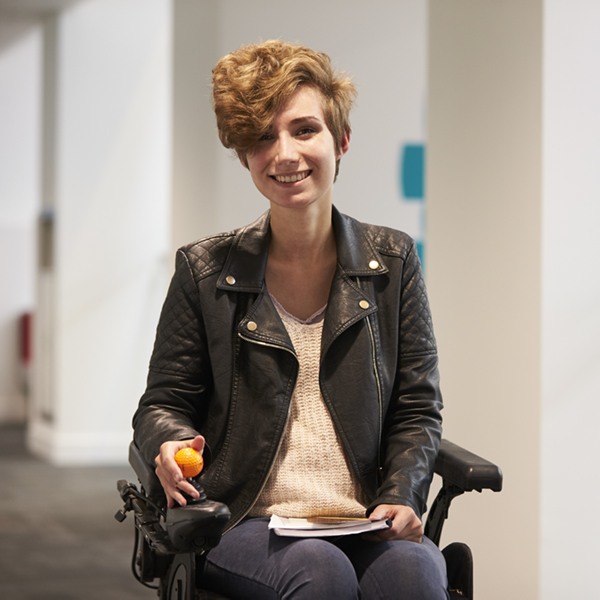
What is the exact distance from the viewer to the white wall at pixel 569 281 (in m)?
2.44

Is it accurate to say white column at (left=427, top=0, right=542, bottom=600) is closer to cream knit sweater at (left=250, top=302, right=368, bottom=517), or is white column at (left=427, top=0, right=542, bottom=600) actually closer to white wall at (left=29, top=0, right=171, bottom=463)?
cream knit sweater at (left=250, top=302, right=368, bottom=517)

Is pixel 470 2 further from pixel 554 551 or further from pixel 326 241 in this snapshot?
pixel 554 551

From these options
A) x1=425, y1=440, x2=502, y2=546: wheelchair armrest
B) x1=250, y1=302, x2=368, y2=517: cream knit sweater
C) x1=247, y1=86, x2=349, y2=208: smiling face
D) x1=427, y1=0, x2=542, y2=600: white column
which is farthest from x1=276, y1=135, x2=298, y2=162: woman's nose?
x1=427, y1=0, x2=542, y2=600: white column

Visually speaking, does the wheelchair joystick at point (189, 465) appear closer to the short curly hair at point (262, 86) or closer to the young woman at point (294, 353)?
the young woman at point (294, 353)

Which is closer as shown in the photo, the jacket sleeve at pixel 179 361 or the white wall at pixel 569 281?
the jacket sleeve at pixel 179 361

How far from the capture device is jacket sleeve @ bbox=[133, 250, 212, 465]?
1751 millimetres

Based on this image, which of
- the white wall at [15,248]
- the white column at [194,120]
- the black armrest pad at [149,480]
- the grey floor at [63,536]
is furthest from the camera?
the white wall at [15,248]

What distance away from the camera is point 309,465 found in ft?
5.62

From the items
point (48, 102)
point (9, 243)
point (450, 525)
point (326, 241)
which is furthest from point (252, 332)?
point (9, 243)

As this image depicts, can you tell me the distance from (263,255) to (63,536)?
3117mm

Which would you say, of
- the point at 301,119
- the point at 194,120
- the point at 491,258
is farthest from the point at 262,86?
the point at 194,120

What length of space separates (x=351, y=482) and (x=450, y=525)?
4.02 ft

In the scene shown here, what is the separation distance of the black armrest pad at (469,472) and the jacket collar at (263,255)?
1.36 feet

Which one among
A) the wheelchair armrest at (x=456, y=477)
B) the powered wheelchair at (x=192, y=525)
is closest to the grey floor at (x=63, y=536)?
the powered wheelchair at (x=192, y=525)
